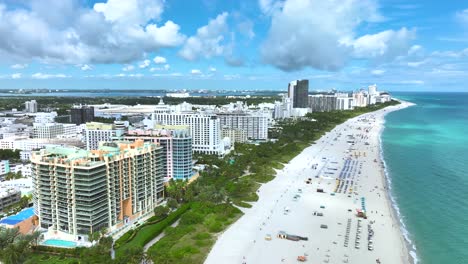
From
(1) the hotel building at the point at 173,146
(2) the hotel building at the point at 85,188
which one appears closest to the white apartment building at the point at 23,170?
(1) the hotel building at the point at 173,146

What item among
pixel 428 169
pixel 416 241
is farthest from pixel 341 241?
pixel 428 169

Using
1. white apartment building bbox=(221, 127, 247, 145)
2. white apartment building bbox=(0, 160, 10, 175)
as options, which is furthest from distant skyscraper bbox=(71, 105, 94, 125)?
white apartment building bbox=(0, 160, 10, 175)

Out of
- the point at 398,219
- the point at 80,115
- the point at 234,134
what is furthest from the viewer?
the point at 80,115

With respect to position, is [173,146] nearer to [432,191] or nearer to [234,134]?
[432,191]

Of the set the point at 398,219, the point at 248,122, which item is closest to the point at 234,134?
the point at 248,122

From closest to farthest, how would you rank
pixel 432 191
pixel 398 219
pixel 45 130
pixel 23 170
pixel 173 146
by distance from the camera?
1. pixel 398 219
2. pixel 432 191
3. pixel 173 146
4. pixel 23 170
5. pixel 45 130

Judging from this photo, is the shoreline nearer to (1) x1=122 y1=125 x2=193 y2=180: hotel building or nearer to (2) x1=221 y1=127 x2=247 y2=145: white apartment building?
(1) x1=122 y1=125 x2=193 y2=180: hotel building

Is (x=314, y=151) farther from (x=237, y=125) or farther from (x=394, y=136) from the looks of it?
(x=394, y=136)
